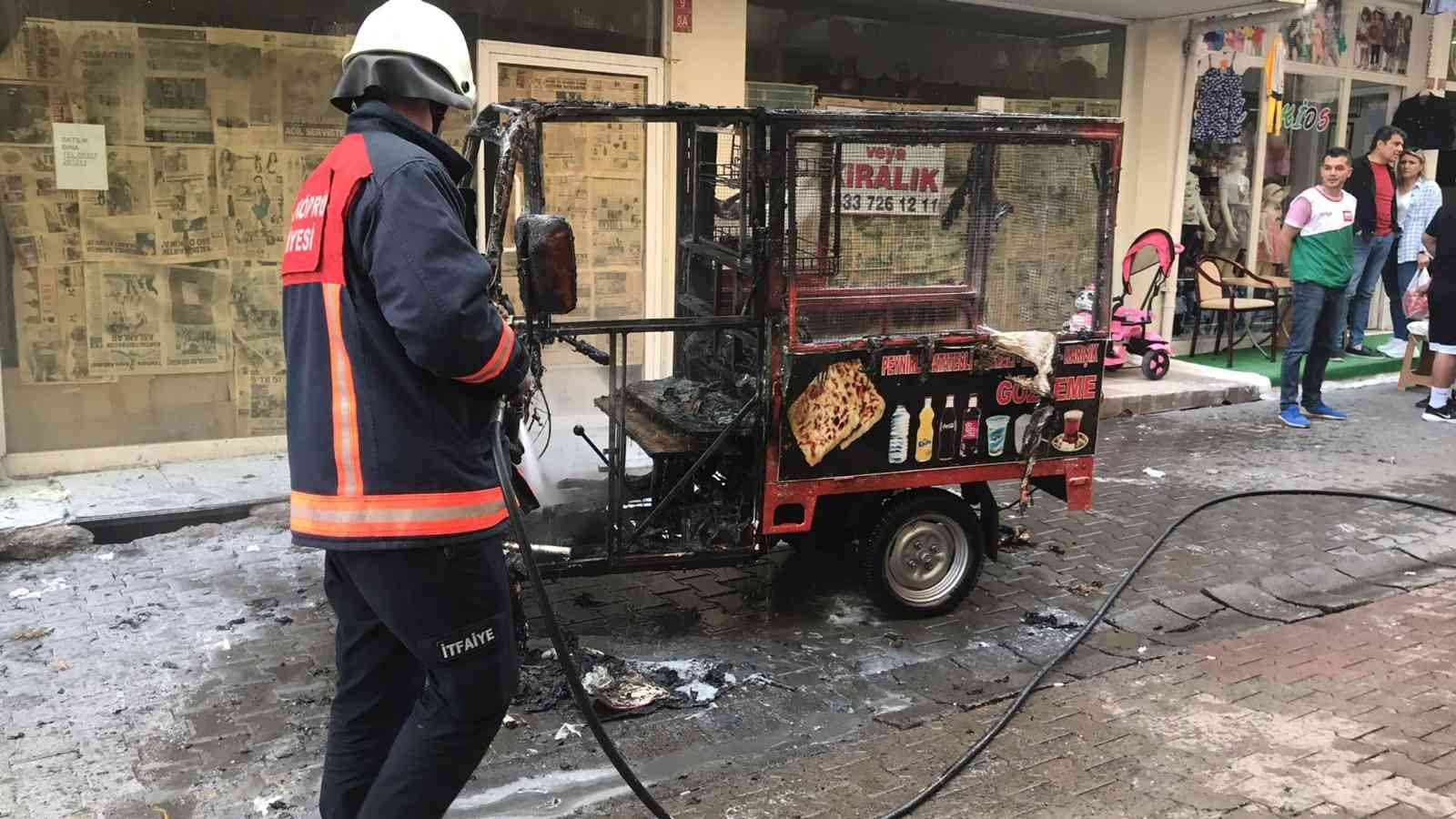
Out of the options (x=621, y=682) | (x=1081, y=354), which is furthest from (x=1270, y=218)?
(x=621, y=682)

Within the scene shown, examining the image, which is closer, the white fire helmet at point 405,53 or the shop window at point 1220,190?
the white fire helmet at point 405,53

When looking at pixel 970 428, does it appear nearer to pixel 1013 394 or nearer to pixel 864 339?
pixel 1013 394

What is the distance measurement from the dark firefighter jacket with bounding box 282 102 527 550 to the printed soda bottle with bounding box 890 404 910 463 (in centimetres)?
234

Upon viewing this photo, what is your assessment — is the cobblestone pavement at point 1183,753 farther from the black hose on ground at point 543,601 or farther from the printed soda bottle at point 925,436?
the printed soda bottle at point 925,436

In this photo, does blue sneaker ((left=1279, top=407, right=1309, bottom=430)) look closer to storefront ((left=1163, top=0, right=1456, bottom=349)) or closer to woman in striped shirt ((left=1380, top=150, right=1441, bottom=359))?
storefront ((left=1163, top=0, right=1456, bottom=349))

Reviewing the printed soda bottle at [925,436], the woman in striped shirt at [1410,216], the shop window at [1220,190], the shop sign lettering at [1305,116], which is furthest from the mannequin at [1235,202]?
the printed soda bottle at [925,436]

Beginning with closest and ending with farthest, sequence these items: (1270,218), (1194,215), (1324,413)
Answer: (1324,413)
(1194,215)
(1270,218)

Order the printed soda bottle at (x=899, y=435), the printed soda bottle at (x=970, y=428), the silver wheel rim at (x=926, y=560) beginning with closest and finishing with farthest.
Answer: the printed soda bottle at (x=899, y=435) < the printed soda bottle at (x=970, y=428) < the silver wheel rim at (x=926, y=560)

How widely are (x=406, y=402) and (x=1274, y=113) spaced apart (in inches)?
453

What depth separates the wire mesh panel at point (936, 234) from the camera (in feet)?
14.4

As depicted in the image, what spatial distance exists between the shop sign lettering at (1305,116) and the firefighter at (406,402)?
12.0m

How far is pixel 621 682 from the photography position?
4250 millimetres

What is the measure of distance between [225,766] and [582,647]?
137 centimetres

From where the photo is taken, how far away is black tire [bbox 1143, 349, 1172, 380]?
33.0 feet
